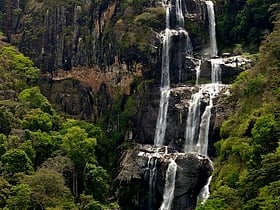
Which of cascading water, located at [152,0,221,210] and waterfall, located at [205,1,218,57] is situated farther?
waterfall, located at [205,1,218,57]

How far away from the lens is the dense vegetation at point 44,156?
32.4m

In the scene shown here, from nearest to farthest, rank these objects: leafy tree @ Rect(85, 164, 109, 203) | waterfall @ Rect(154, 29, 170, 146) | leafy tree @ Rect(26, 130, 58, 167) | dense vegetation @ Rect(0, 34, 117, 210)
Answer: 1. dense vegetation @ Rect(0, 34, 117, 210)
2. leafy tree @ Rect(85, 164, 109, 203)
3. leafy tree @ Rect(26, 130, 58, 167)
4. waterfall @ Rect(154, 29, 170, 146)

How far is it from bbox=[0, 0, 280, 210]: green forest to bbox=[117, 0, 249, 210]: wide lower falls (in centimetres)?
131

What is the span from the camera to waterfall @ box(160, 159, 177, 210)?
126ft

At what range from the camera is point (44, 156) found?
38.2 metres

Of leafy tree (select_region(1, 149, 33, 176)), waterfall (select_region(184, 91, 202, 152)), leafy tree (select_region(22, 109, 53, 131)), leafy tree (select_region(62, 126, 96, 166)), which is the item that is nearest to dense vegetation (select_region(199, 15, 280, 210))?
Result: waterfall (select_region(184, 91, 202, 152))

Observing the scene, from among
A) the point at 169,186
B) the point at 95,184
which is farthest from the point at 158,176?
the point at 95,184

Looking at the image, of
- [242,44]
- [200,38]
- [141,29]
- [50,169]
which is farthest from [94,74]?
[50,169]

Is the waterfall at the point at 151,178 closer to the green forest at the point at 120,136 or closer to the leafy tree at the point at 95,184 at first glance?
the green forest at the point at 120,136

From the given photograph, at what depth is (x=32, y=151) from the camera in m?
36.7

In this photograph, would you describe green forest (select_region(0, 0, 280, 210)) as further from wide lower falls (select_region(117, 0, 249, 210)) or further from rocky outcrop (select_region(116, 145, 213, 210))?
wide lower falls (select_region(117, 0, 249, 210))

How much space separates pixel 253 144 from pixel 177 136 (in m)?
10.8

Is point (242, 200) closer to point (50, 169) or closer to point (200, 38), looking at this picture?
point (50, 169)

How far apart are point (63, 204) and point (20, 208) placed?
7.59ft
